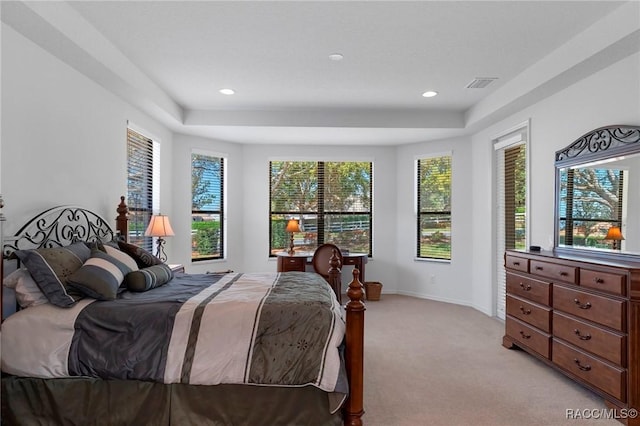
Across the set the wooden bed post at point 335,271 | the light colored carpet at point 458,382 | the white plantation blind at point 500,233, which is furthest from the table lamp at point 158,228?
the white plantation blind at point 500,233

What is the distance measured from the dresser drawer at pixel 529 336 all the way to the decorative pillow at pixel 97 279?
321 centimetres

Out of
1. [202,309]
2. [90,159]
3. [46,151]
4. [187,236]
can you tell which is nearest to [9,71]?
[46,151]

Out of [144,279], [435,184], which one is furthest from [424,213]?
[144,279]

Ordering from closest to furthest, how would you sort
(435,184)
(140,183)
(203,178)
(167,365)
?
(167,365) → (140,183) → (203,178) → (435,184)

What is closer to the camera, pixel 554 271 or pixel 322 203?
pixel 554 271

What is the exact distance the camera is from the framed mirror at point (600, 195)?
2.76 metres

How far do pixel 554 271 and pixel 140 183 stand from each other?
4.28 meters

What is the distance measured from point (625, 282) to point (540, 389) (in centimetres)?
103

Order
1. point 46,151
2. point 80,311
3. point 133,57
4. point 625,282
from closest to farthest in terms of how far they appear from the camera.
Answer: point 80,311 < point 625,282 < point 46,151 < point 133,57

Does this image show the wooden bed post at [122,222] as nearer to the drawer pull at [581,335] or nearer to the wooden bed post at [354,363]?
the wooden bed post at [354,363]

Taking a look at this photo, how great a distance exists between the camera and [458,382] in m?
2.88

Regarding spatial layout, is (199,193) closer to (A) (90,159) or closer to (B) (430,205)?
(A) (90,159)

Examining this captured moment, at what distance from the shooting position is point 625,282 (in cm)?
231

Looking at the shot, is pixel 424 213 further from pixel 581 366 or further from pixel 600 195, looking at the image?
pixel 581 366
